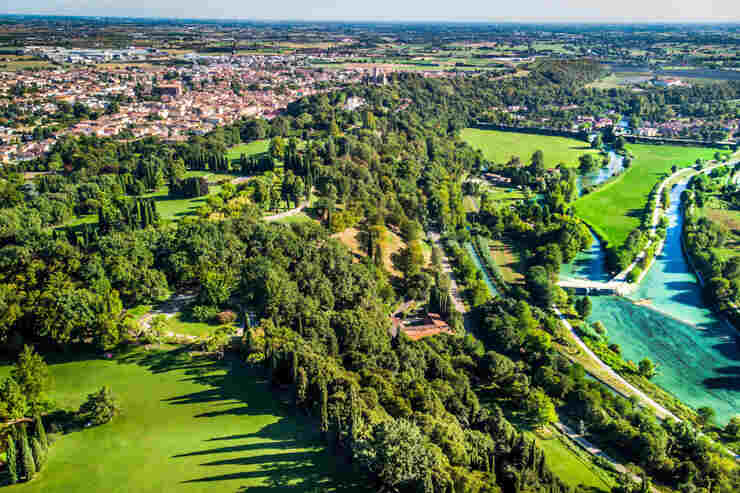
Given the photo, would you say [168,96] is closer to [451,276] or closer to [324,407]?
[451,276]

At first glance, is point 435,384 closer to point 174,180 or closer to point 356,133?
point 174,180

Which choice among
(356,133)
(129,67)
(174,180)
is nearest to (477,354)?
(174,180)

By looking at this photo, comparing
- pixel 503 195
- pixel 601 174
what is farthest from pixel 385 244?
pixel 601 174

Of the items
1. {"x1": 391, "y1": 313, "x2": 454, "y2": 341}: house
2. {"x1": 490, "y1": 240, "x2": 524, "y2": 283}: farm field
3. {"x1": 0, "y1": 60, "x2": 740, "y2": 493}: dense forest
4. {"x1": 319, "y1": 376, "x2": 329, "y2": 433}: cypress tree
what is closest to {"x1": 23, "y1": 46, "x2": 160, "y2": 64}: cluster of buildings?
{"x1": 0, "y1": 60, "x2": 740, "y2": 493}: dense forest

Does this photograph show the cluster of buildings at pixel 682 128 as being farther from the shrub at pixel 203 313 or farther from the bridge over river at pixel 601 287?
the shrub at pixel 203 313

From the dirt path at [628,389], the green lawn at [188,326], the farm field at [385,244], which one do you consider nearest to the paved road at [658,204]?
the dirt path at [628,389]
